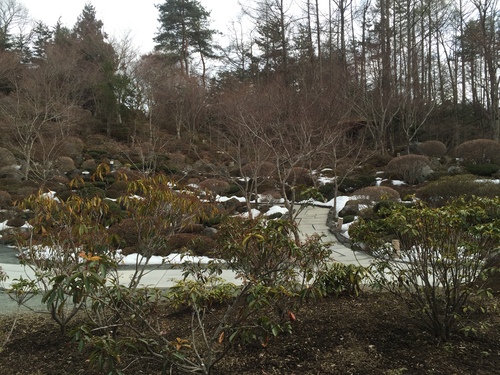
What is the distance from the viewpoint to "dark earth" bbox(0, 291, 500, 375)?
2.65 metres

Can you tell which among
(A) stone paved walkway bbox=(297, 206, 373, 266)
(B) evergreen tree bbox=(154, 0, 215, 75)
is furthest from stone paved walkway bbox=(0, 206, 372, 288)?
(B) evergreen tree bbox=(154, 0, 215, 75)

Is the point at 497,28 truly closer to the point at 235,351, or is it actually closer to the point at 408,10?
the point at 408,10

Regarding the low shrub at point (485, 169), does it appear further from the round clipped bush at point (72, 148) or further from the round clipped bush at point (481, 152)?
the round clipped bush at point (72, 148)

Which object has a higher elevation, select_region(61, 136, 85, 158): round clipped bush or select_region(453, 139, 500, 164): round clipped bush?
select_region(61, 136, 85, 158): round clipped bush

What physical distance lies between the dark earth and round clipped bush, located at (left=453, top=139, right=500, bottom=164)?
1566 cm

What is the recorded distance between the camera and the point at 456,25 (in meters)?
26.0

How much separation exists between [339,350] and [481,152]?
1722 centimetres

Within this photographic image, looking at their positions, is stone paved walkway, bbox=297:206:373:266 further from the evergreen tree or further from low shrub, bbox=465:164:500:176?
the evergreen tree

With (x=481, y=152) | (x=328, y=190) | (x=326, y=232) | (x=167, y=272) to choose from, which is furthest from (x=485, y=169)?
(x=167, y=272)

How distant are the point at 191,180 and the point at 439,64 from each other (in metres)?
21.7

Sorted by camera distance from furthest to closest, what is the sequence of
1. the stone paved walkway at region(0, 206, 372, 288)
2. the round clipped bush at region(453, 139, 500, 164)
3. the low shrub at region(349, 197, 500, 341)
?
the round clipped bush at region(453, 139, 500, 164)
the stone paved walkway at region(0, 206, 372, 288)
the low shrub at region(349, 197, 500, 341)

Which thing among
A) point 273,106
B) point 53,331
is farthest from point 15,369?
point 273,106

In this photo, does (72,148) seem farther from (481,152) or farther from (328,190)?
(481,152)

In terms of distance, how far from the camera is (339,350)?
2896 millimetres
